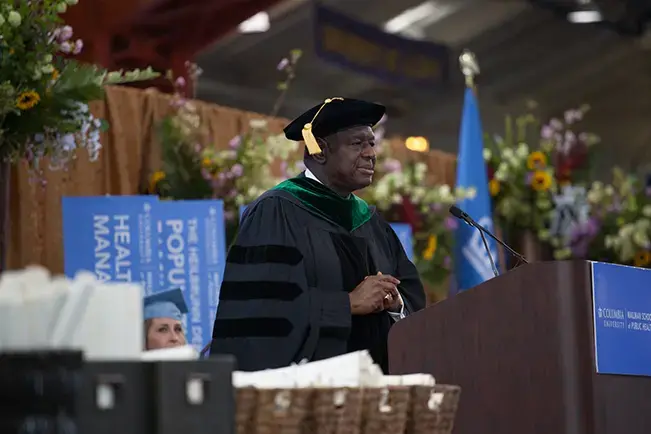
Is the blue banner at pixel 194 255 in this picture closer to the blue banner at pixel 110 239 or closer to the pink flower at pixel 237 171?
the blue banner at pixel 110 239

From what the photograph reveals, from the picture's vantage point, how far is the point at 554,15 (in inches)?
606

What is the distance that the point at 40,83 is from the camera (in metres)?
4.55

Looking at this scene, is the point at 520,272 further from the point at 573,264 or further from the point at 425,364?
the point at 425,364

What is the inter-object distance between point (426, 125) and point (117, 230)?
41.9 ft

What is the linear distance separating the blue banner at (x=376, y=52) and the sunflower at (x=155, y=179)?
4.48 m

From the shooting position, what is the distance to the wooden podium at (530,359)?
2.80 m

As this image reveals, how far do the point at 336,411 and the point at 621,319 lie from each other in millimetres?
967

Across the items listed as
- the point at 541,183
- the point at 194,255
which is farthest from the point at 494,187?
the point at 194,255

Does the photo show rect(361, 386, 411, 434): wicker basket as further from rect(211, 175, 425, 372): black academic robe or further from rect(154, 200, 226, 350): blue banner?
rect(154, 200, 226, 350): blue banner

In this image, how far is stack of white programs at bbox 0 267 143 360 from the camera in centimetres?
171

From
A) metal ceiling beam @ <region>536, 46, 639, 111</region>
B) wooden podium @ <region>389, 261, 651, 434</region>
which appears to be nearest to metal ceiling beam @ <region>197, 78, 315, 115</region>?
metal ceiling beam @ <region>536, 46, 639, 111</region>

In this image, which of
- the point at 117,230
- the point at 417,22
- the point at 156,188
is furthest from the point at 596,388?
the point at 417,22

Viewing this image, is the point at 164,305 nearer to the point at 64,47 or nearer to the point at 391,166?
the point at 64,47

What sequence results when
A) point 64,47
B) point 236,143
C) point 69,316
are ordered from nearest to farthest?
point 69,316 → point 64,47 → point 236,143
